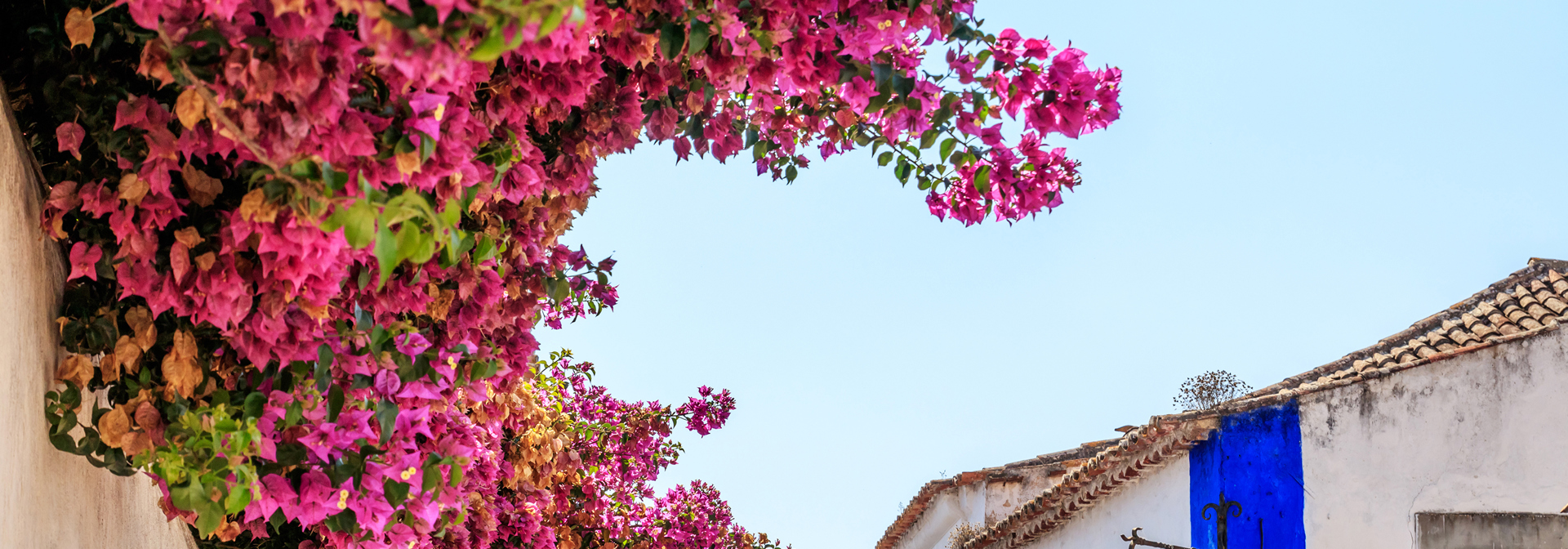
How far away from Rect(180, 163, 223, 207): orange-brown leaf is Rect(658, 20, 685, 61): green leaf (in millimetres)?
905

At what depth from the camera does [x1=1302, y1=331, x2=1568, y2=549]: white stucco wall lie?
8.34 m

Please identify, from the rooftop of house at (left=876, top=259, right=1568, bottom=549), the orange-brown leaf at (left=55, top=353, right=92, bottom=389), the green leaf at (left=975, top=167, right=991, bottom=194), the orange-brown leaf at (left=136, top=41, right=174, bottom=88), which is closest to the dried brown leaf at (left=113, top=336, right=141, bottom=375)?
the orange-brown leaf at (left=55, top=353, right=92, bottom=389)

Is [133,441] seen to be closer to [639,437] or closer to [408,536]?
[408,536]

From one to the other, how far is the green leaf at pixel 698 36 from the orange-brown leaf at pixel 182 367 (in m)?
1.18

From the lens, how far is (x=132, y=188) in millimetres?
2072

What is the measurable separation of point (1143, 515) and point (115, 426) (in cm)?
1047

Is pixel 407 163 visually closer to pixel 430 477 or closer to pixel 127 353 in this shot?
pixel 430 477

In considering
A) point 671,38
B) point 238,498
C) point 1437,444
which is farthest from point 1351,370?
point 238,498

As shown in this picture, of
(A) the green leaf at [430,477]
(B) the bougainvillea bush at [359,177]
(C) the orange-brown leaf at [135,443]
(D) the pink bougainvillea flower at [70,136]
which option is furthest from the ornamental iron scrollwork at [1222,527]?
(D) the pink bougainvillea flower at [70,136]

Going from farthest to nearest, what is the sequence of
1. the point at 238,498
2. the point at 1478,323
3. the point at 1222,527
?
1. the point at 1478,323
2. the point at 1222,527
3. the point at 238,498

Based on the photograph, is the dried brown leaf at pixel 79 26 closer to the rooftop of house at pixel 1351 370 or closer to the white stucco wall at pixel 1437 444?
the white stucco wall at pixel 1437 444

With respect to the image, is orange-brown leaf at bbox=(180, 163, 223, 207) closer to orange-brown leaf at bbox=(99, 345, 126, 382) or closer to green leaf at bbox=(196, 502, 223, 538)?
orange-brown leaf at bbox=(99, 345, 126, 382)

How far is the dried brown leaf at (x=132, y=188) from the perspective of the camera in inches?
81.6

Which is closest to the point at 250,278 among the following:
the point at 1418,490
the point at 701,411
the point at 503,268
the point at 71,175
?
the point at 71,175
